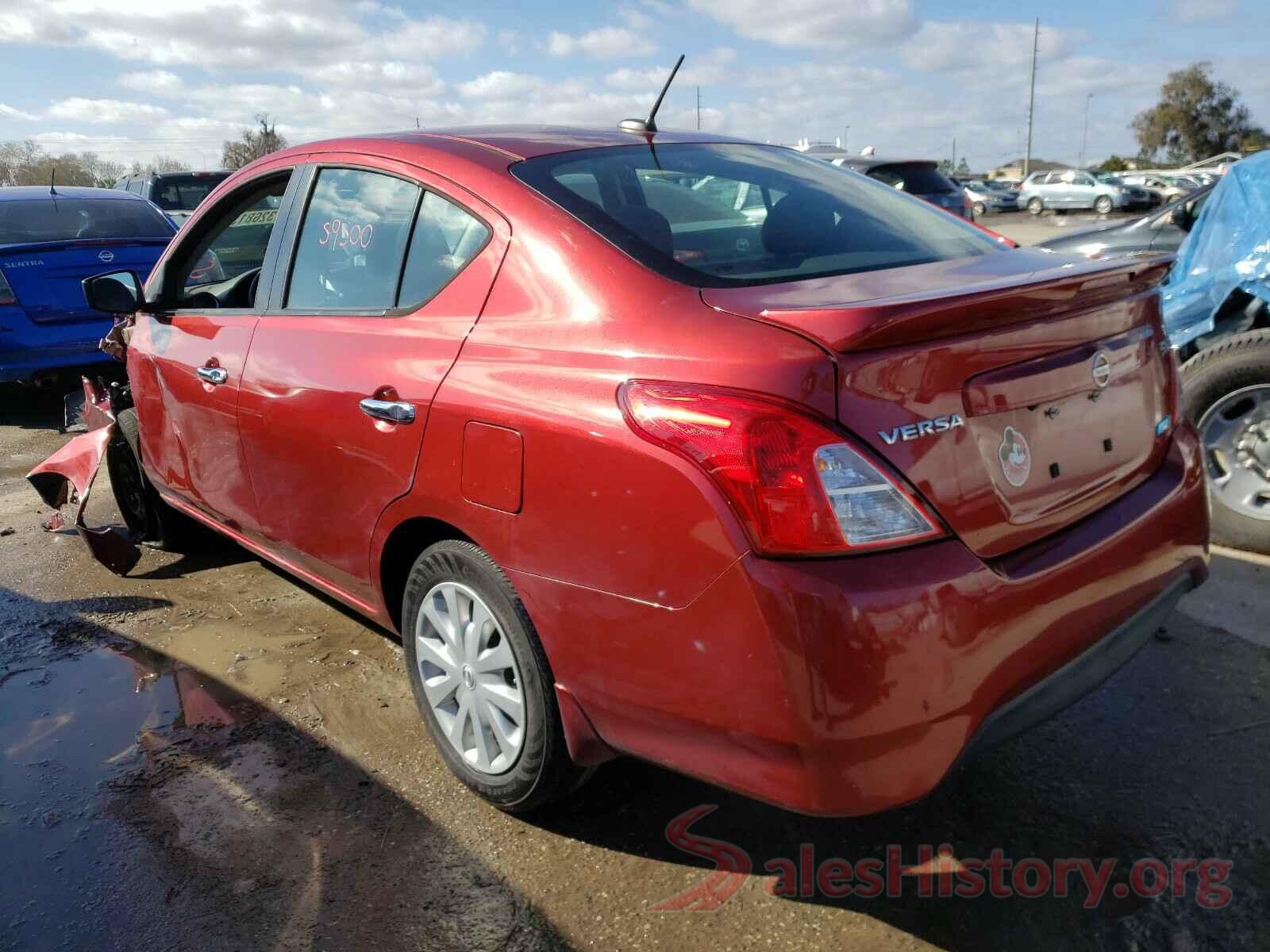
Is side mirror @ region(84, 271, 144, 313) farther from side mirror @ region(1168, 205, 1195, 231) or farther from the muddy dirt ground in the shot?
side mirror @ region(1168, 205, 1195, 231)

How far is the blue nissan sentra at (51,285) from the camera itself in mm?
7090

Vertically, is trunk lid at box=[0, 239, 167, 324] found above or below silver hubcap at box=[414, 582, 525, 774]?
above

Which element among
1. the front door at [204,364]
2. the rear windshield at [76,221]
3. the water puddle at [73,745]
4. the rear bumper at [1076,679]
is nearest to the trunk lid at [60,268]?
the rear windshield at [76,221]

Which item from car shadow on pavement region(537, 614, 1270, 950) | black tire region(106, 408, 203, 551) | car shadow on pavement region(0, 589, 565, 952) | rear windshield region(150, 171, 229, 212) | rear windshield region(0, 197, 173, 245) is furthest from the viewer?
rear windshield region(150, 171, 229, 212)

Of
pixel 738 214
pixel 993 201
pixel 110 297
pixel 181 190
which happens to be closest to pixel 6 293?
pixel 110 297

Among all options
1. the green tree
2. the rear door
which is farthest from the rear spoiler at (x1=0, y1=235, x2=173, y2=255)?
the green tree

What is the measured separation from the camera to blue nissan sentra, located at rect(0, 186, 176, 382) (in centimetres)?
709

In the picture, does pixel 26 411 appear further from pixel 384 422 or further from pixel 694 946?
pixel 694 946

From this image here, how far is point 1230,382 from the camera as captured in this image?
13.4ft

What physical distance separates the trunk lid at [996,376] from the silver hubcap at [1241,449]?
6.52ft

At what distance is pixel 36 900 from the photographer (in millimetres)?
2410

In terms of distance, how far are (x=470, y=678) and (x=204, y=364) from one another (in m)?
1.66

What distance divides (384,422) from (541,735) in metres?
0.87

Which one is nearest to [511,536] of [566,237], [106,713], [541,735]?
[541,735]
